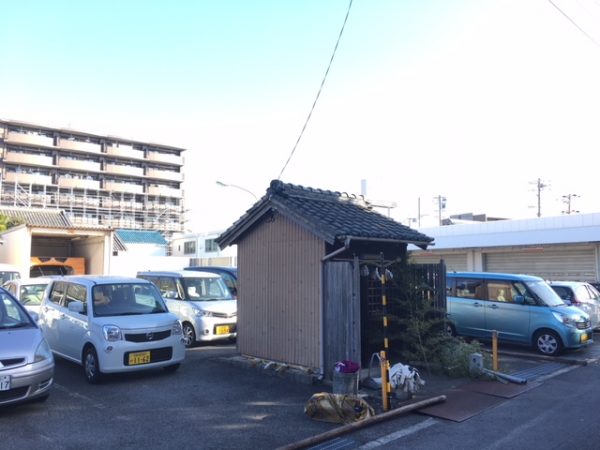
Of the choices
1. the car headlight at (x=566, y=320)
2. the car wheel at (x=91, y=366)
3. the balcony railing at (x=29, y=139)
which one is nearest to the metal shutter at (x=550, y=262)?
the car headlight at (x=566, y=320)

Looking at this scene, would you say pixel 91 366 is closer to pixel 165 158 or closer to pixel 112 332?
pixel 112 332

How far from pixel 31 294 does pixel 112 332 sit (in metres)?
5.67

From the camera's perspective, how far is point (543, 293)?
1098 centimetres

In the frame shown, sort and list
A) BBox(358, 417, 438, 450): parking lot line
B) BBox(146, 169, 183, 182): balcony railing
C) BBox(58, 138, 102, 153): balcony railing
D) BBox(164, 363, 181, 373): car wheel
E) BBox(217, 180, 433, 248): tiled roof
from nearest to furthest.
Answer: BBox(358, 417, 438, 450): parking lot line, BBox(217, 180, 433, 248): tiled roof, BBox(164, 363, 181, 373): car wheel, BBox(58, 138, 102, 153): balcony railing, BBox(146, 169, 183, 182): balcony railing

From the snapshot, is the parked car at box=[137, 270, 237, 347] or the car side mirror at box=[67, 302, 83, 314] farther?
the parked car at box=[137, 270, 237, 347]

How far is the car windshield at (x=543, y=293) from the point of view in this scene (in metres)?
10.8

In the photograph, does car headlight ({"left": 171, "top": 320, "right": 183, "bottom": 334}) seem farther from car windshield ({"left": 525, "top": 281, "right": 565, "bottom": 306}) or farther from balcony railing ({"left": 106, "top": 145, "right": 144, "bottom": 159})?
balcony railing ({"left": 106, "top": 145, "right": 144, "bottom": 159})

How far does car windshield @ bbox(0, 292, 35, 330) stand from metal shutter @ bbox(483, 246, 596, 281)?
77.4 ft

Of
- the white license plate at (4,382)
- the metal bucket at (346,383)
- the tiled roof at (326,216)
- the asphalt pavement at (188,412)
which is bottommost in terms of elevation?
the asphalt pavement at (188,412)

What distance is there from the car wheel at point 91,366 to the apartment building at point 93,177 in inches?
A: 1771

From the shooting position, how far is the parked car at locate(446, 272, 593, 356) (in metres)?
10.4

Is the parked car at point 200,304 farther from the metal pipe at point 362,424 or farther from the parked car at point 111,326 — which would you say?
the metal pipe at point 362,424

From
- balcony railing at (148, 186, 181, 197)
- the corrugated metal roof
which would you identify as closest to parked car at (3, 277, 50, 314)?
the corrugated metal roof

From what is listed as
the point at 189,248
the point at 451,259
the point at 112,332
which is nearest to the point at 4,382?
the point at 112,332
